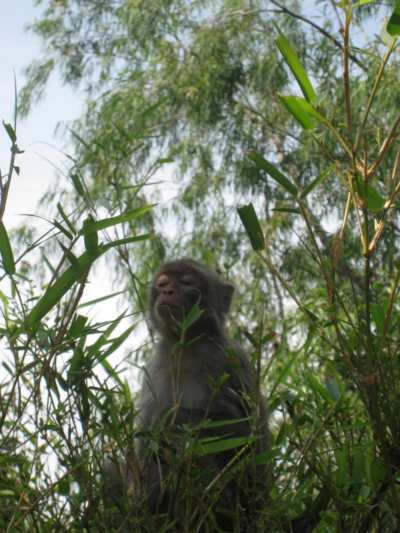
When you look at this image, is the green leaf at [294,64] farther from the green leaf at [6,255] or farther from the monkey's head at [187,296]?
the monkey's head at [187,296]

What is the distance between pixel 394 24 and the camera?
167cm

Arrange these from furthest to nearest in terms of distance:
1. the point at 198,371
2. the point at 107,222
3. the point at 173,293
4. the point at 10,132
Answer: the point at 173,293, the point at 198,371, the point at 107,222, the point at 10,132

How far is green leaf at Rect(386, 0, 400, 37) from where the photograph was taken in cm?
165

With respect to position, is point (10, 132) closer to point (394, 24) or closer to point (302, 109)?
point (302, 109)

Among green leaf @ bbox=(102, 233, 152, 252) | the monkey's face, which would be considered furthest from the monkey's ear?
green leaf @ bbox=(102, 233, 152, 252)

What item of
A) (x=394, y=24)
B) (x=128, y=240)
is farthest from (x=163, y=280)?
(x=394, y=24)

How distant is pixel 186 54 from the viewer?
417 inches

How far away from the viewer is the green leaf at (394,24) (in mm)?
1652

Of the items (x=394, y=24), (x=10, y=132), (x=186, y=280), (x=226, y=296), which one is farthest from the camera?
(x=226, y=296)

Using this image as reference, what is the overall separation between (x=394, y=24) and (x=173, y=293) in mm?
2702

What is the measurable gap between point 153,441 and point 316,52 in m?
9.02

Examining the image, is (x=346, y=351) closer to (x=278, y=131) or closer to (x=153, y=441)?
(x=153, y=441)

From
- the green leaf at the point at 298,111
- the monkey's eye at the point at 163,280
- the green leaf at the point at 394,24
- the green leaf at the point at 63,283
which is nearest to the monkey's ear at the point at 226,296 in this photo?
the monkey's eye at the point at 163,280

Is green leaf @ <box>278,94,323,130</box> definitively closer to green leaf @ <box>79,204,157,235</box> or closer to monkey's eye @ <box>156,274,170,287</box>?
green leaf @ <box>79,204,157,235</box>
